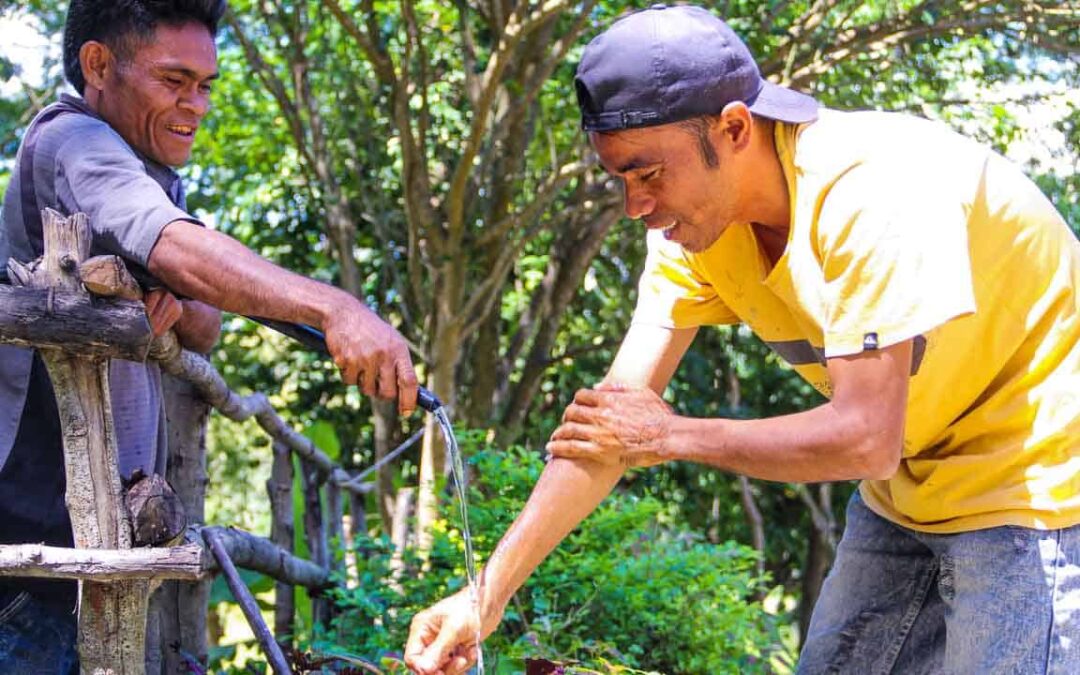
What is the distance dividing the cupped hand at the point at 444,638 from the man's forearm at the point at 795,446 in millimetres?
513

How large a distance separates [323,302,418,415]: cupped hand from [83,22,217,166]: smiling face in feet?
2.24

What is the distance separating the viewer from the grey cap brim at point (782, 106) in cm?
220

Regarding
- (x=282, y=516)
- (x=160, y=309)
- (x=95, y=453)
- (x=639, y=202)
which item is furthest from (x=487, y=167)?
(x=95, y=453)

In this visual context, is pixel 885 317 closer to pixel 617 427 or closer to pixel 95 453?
pixel 617 427

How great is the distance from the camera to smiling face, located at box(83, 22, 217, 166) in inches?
96.0

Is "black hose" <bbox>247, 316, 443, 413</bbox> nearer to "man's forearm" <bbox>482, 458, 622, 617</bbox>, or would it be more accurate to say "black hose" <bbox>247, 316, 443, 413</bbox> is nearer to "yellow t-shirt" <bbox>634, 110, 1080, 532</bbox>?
"man's forearm" <bbox>482, 458, 622, 617</bbox>

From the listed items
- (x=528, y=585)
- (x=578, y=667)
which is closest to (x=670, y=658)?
(x=528, y=585)

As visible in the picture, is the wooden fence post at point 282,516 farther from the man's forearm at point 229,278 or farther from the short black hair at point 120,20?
the man's forearm at point 229,278

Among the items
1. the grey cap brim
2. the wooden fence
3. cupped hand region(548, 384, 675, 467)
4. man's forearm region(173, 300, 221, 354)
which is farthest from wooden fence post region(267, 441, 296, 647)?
the grey cap brim

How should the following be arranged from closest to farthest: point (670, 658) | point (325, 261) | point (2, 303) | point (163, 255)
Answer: point (2, 303) < point (163, 255) < point (670, 658) < point (325, 261)

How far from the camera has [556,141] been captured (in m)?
7.88

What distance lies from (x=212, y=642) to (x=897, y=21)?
5711 mm

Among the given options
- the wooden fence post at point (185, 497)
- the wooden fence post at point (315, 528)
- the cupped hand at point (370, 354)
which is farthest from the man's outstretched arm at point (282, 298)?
the wooden fence post at point (315, 528)

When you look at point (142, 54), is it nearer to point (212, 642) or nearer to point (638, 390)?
point (638, 390)
